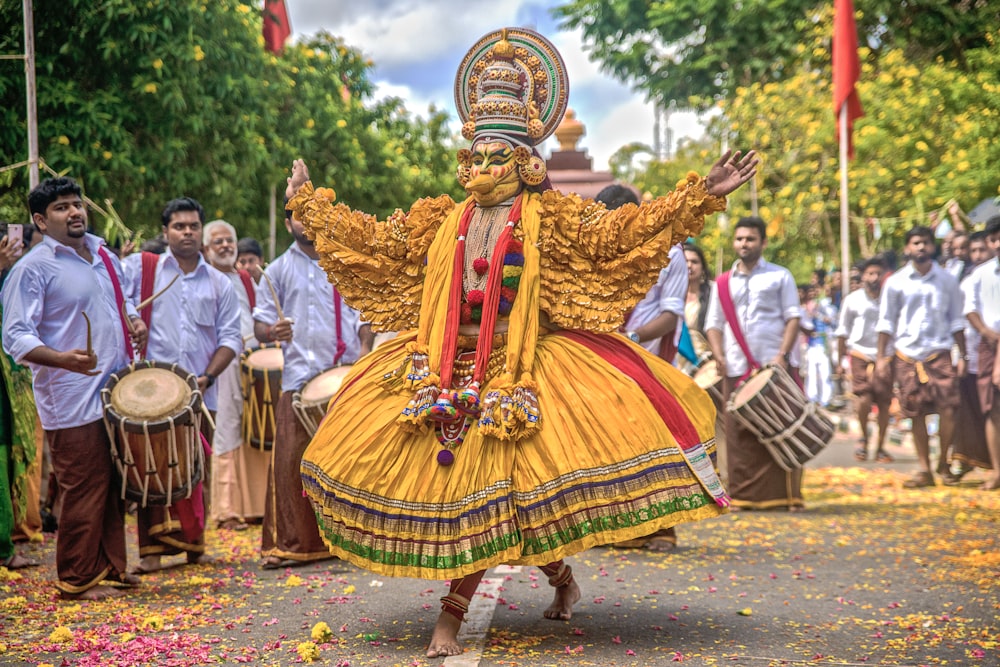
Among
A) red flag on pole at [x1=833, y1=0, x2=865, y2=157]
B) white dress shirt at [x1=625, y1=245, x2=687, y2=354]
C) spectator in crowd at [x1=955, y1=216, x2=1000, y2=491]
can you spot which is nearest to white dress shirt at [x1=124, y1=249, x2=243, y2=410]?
white dress shirt at [x1=625, y1=245, x2=687, y2=354]

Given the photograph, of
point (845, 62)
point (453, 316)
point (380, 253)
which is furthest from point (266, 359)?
point (845, 62)

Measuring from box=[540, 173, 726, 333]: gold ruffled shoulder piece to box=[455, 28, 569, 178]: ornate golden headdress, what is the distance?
0.38 metres

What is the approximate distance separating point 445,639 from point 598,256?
1.92 m

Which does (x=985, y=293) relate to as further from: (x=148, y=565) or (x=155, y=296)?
(x=148, y=565)

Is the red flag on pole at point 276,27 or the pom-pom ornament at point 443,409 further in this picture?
the red flag on pole at point 276,27

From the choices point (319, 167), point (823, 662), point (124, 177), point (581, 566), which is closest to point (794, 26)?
point (319, 167)

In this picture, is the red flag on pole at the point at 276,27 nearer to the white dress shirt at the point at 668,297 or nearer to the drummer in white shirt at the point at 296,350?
the drummer in white shirt at the point at 296,350

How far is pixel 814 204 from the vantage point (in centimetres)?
2875

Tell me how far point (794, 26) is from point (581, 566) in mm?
23938

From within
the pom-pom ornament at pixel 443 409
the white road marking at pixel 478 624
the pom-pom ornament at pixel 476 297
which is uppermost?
the pom-pom ornament at pixel 476 297

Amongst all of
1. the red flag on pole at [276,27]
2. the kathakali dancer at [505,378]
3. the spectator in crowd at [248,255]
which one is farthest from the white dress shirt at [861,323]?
the kathakali dancer at [505,378]

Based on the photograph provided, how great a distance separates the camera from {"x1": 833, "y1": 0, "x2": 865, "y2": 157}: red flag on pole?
20016 millimetres

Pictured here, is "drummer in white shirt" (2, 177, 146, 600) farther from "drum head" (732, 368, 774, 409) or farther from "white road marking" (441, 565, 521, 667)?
"drum head" (732, 368, 774, 409)

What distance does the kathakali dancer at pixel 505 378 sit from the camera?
5629 millimetres
